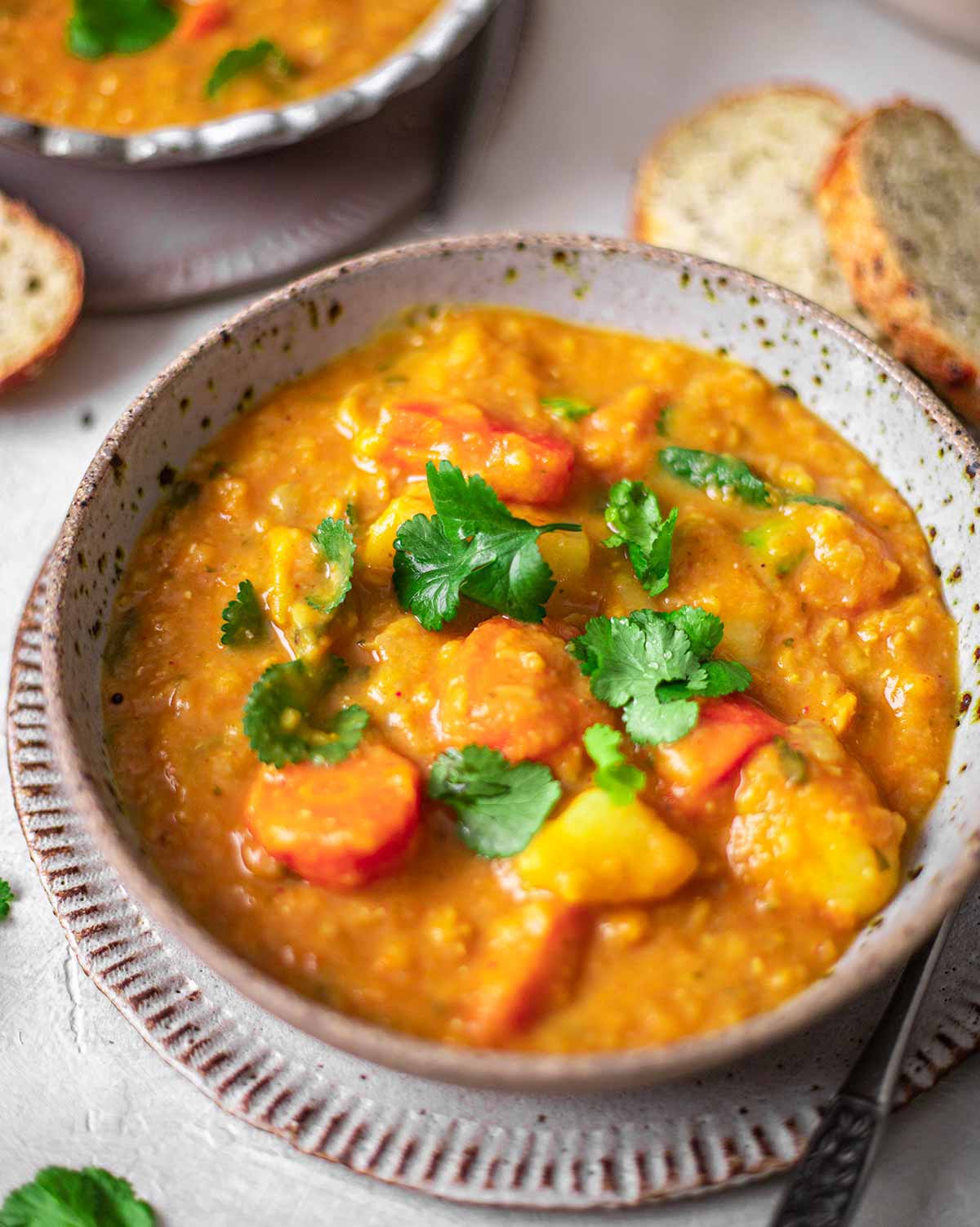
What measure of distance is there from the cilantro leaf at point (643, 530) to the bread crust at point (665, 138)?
1.53 meters

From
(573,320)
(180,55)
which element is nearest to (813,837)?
(573,320)

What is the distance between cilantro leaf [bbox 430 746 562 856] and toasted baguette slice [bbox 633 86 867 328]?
7.47 feet

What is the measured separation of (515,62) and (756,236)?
4.00 feet

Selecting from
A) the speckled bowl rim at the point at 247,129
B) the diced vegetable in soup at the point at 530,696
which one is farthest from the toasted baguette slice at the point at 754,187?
the diced vegetable in soup at the point at 530,696

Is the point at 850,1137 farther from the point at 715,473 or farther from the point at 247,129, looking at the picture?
the point at 247,129

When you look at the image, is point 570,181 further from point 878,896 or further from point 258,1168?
point 258,1168

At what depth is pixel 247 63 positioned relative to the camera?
4.25 meters

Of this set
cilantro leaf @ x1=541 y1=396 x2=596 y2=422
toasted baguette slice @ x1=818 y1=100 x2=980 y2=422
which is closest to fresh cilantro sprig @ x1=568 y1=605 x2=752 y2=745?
cilantro leaf @ x1=541 y1=396 x2=596 y2=422

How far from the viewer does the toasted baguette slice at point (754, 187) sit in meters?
4.22

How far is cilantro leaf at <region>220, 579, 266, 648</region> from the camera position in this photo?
109 inches

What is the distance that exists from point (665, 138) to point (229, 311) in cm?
163

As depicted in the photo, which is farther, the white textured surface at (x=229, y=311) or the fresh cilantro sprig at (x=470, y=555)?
the fresh cilantro sprig at (x=470, y=555)

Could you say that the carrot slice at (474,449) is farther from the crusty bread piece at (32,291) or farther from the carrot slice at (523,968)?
the crusty bread piece at (32,291)

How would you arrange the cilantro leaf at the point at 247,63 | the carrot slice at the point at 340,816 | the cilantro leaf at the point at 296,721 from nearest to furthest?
the carrot slice at the point at 340,816 → the cilantro leaf at the point at 296,721 → the cilantro leaf at the point at 247,63
